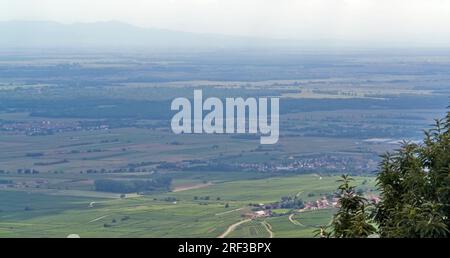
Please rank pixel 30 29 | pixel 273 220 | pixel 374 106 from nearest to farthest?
pixel 273 220 → pixel 374 106 → pixel 30 29

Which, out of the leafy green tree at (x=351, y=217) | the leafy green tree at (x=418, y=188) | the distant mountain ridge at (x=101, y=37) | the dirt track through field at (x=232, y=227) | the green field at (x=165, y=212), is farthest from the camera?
the distant mountain ridge at (x=101, y=37)

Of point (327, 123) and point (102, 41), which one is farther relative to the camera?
point (102, 41)

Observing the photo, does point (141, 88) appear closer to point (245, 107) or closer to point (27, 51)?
point (245, 107)

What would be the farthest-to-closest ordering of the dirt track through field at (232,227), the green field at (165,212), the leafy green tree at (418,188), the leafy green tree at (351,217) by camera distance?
the green field at (165,212), the dirt track through field at (232,227), the leafy green tree at (351,217), the leafy green tree at (418,188)

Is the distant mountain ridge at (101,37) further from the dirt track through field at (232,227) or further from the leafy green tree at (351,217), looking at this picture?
the leafy green tree at (351,217)

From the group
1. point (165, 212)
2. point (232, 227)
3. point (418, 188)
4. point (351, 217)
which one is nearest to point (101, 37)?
point (165, 212)

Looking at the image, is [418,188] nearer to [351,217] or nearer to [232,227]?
[351,217]

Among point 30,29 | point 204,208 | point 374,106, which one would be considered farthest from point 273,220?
point 30,29

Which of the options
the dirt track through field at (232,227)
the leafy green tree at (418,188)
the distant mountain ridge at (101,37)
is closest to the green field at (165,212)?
the dirt track through field at (232,227)
